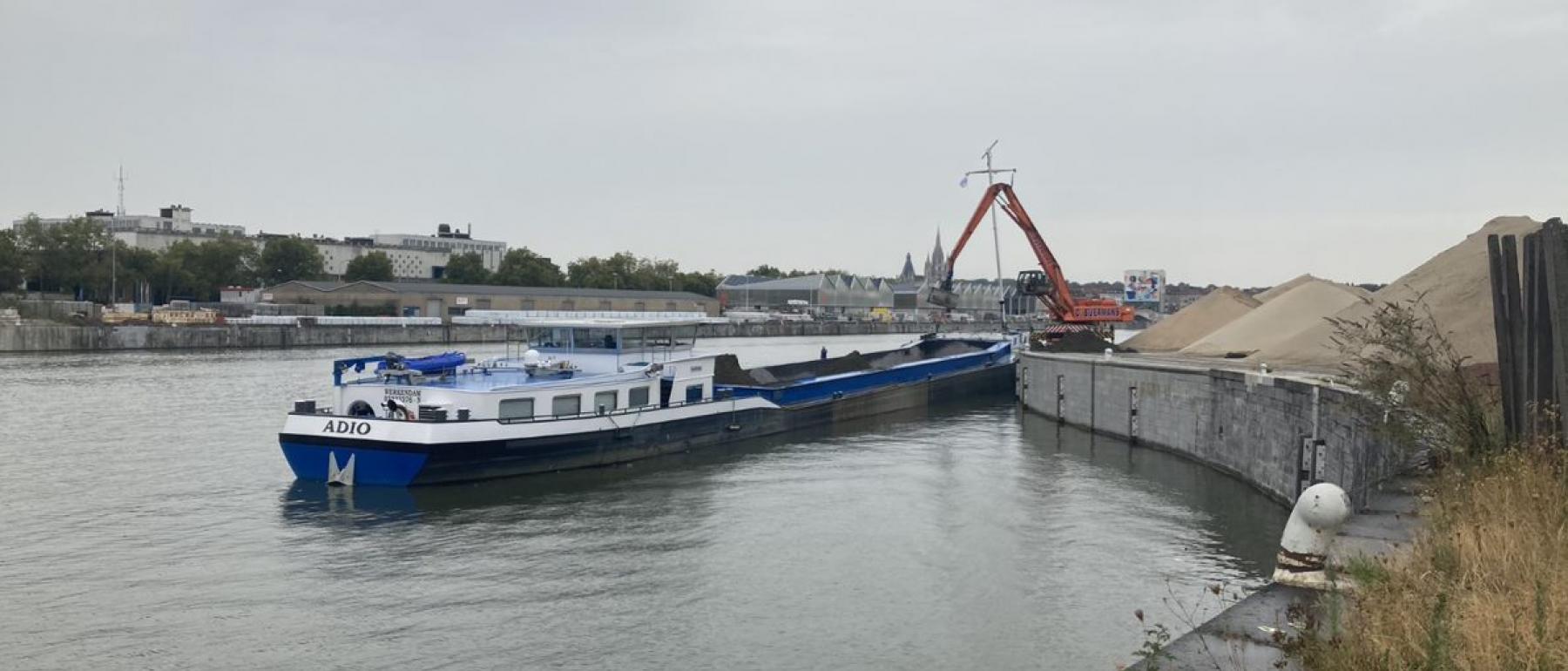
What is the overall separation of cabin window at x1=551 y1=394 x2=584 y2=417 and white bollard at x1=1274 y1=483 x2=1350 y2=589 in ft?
74.8

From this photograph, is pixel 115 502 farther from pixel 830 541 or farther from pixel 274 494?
pixel 830 541

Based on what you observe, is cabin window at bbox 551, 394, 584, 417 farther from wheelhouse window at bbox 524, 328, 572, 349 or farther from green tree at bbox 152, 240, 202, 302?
green tree at bbox 152, 240, 202, 302

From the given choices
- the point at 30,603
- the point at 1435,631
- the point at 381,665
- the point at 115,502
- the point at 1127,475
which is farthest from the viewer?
the point at 1127,475

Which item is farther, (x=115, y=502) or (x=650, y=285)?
(x=650, y=285)

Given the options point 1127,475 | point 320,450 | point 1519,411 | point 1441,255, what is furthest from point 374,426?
point 1441,255

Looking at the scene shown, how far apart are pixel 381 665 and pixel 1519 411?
15.4 meters

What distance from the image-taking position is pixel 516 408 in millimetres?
30578

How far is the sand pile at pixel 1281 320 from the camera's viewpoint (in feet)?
149

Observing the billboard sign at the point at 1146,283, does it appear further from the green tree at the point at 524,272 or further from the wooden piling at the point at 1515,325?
the wooden piling at the point at 1515,325

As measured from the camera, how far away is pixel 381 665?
623 inches

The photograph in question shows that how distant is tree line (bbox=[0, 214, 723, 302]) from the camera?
120 m

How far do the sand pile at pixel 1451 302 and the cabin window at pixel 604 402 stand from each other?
1936 centimetres

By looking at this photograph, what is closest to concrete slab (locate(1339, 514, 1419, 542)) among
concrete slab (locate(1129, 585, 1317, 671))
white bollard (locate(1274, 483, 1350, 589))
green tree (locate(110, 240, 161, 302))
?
white bollard (locate(1274, 483, 1350, 589))

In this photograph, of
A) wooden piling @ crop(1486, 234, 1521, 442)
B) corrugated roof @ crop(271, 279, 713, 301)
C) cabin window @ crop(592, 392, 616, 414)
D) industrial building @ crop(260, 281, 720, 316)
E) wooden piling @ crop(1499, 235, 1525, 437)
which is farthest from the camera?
corrugated roof @ crop(271, 279, 713, 301)
